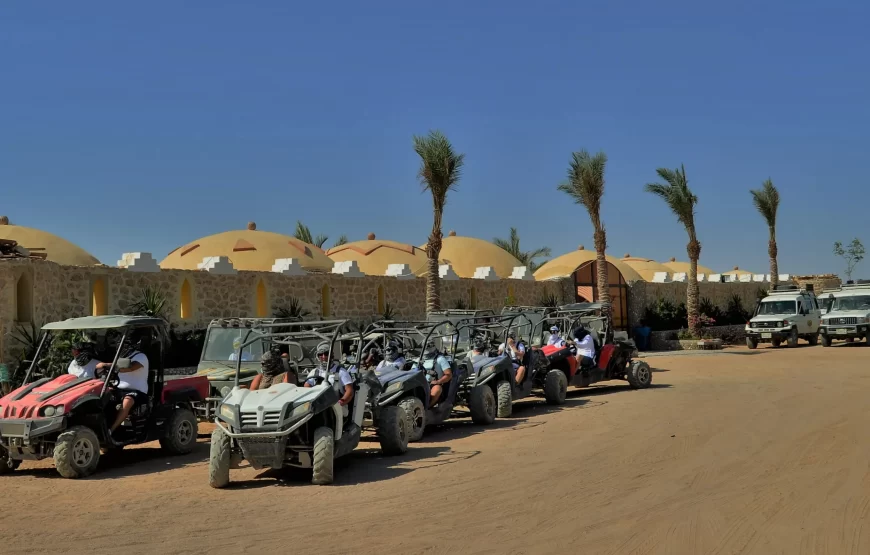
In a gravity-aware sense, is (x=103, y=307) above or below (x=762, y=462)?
above

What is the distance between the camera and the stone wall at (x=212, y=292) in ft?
54.2

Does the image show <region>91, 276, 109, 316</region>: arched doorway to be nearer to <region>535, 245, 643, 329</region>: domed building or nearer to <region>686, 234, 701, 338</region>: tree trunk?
<region>535, 245, 643, 329</region>: domed building

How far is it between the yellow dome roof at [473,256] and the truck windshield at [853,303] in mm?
15820

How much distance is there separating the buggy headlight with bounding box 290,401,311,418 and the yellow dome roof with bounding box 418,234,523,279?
3361 cm

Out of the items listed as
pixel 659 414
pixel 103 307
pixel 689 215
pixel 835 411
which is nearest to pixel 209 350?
pixel 103 307

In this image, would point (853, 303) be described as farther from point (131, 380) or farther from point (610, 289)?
point (131, 380)

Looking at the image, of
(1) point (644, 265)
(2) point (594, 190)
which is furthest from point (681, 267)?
(2) point (594, 190)

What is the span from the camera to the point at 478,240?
46.8 metres

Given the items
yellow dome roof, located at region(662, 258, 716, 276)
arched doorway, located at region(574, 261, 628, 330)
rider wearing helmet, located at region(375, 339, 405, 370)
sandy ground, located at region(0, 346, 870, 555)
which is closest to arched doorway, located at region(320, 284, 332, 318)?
sandy ground, located at region(0, 346, 870, 555)

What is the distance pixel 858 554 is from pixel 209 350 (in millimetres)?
11443

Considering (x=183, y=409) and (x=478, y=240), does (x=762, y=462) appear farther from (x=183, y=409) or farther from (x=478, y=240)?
(x=478, y=240)

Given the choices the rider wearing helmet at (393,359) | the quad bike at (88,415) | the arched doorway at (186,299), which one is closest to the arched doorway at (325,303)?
the arched doorway at (186,299)

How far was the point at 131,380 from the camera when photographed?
1107 centimetres

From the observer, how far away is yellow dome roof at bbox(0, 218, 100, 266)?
32625mm
